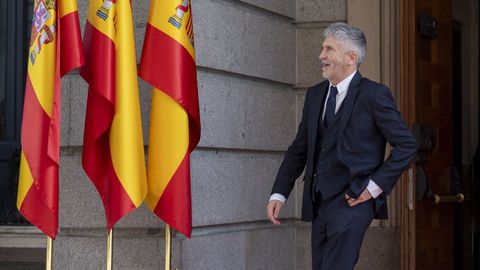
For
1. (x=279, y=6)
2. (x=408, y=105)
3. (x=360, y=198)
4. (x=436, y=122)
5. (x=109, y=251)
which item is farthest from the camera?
(x=279, y=6)

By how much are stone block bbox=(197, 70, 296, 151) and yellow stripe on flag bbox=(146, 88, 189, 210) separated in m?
0.97

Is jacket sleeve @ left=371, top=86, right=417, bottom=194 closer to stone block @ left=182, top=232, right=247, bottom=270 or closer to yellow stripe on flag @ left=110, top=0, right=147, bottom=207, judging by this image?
yellow stripe on flag @ left=110, top=0, right=147, bottom=207

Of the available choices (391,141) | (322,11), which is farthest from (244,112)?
(391,141)

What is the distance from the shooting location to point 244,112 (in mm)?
7867

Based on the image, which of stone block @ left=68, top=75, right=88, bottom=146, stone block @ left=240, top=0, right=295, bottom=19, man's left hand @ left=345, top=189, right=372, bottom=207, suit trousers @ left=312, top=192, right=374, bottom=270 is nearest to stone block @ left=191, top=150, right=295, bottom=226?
stone block @ left=68, top=75, right=88, bottom=146

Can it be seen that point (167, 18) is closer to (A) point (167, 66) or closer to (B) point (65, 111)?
(A) point (167, 66)

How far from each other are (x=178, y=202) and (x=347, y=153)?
128cm

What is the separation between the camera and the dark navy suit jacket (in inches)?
213

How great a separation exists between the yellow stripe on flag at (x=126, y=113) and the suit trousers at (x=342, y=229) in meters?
1.25

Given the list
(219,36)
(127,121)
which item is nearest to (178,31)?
(127,121)

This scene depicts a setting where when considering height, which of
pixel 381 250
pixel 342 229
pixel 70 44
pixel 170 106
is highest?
pixel 70 44

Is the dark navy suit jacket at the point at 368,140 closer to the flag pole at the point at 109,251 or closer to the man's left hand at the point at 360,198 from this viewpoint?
the man's left hand at the point at 360,198

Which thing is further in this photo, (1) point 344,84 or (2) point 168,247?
(2) point 168,247

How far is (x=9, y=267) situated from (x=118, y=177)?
6.97 ft
